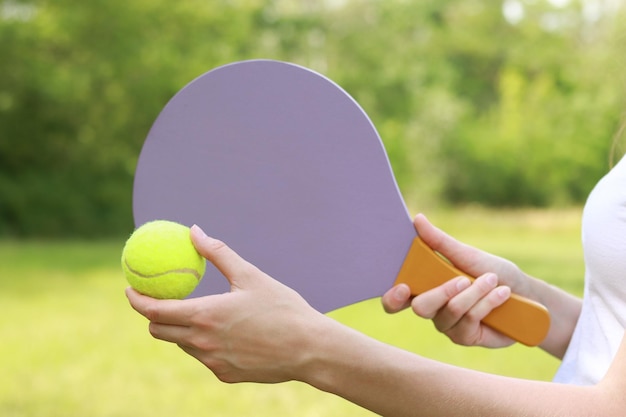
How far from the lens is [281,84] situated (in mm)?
1688

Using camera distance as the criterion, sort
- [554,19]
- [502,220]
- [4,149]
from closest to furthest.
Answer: [4,149]
[502,220]
[554,19]

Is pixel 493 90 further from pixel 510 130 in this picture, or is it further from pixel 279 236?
pixel 279 236

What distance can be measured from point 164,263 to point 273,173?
0.40 meters

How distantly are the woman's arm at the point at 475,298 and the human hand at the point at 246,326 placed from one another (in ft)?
1.69

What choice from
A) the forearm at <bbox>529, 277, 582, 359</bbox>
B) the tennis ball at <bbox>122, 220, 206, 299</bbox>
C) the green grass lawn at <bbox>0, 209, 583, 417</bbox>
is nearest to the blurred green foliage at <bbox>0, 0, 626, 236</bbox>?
the green grass lawn at <bbox>0, 209, 583, 417</bbox>

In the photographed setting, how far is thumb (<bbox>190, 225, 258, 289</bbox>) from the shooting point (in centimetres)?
124

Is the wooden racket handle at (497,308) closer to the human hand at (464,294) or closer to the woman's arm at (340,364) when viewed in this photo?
the human hand at (464,294)

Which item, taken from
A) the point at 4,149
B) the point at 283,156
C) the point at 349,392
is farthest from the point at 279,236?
the point at 4,149

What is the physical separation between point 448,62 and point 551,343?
28326 millimetres

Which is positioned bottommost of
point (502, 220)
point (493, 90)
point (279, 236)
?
point (279, 236)

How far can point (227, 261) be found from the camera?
49.9 inches

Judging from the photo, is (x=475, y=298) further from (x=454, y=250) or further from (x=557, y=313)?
(x=557, y=313)

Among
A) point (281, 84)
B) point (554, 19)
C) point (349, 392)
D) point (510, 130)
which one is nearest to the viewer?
point (349, 392)

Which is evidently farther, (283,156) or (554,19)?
(554,19)
